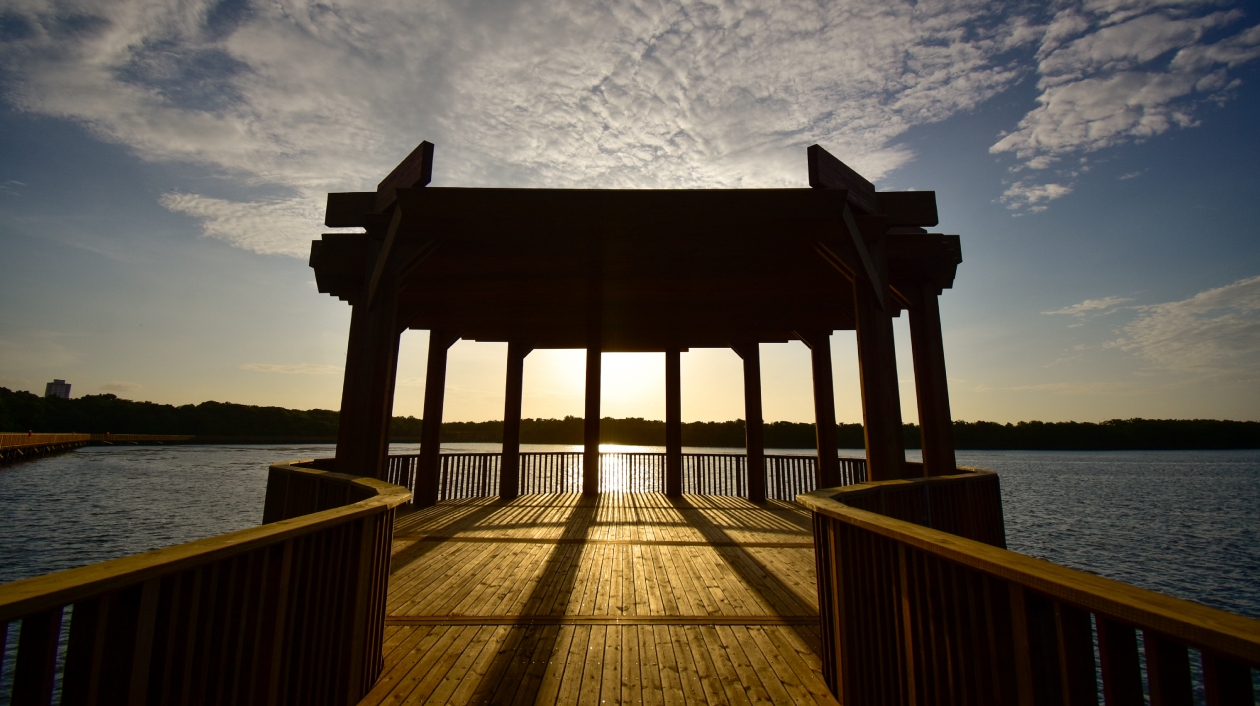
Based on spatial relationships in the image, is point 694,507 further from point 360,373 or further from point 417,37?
point 417,37

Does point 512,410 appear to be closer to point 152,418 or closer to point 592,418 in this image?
point 592,418

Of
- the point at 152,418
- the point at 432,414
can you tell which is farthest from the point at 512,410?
the point at 152,418

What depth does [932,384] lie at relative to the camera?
7441 millimetres

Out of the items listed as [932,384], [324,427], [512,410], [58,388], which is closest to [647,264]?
[932,384]

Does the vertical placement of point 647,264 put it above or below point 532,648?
above

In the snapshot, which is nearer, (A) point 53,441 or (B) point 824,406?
(B) point 824,406

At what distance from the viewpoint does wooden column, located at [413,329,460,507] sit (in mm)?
10945

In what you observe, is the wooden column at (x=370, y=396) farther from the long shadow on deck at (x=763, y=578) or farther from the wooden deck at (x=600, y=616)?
the long shadow on deck at (x=763, y=578)

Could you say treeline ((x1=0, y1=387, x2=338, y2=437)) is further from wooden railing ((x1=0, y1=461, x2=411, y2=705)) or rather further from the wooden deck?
wooden railing ((x1=0, y1=461, x2=411, y2=705))

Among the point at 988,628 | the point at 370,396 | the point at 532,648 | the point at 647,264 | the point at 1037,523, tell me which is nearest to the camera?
the point at 988,628

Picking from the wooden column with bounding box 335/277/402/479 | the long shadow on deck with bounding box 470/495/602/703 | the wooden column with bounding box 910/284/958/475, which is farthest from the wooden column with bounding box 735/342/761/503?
the wooden column with bounding box 335/277/402/479

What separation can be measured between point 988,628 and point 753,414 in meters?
10.4

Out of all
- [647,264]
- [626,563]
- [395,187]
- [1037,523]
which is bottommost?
[1037,523]

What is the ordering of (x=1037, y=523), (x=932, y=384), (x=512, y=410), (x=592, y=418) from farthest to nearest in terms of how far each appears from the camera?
(x=1037, y=523)
(x=592, y=418)
(x=512, y=410)
(x=932, y=384)
